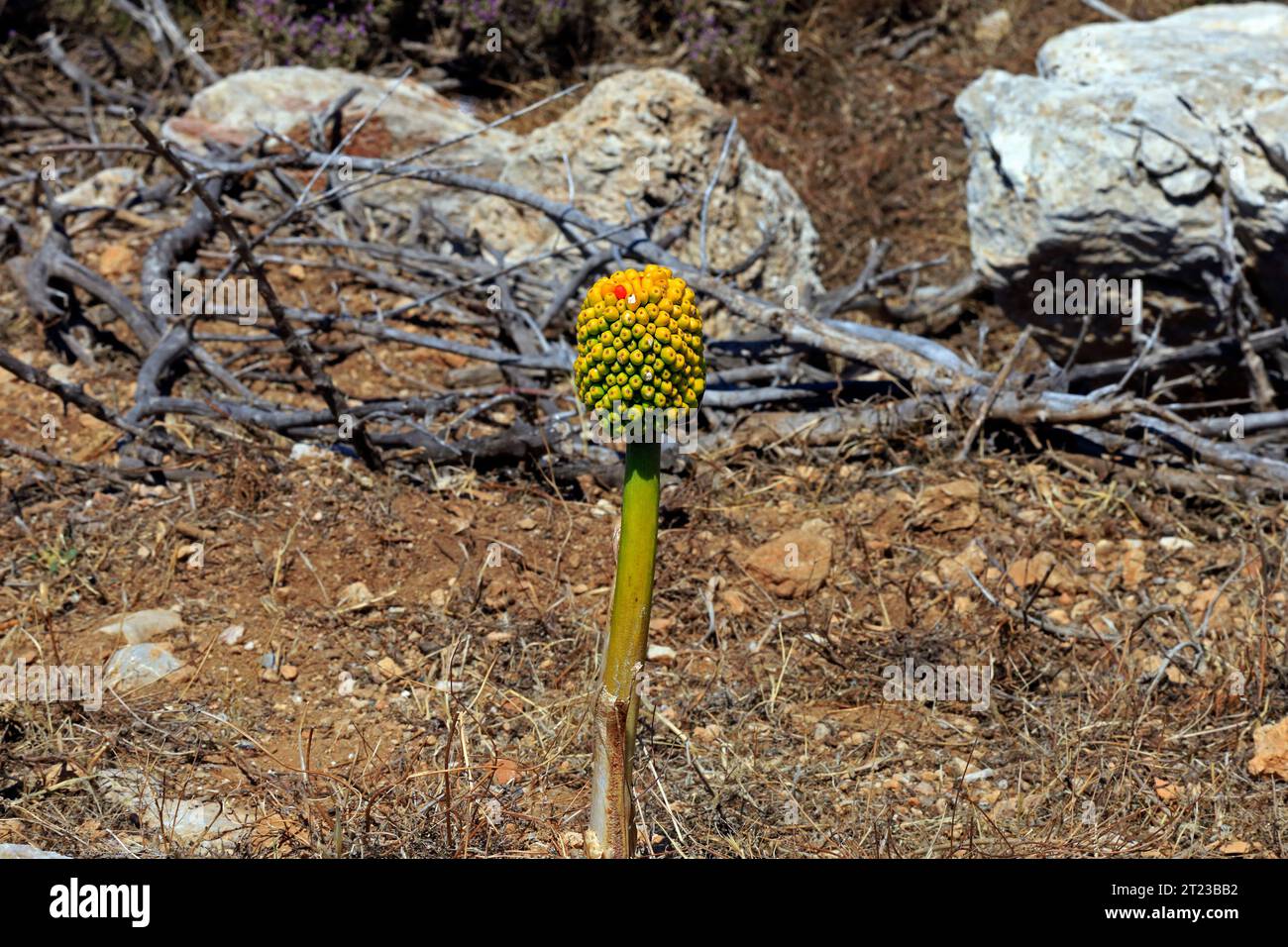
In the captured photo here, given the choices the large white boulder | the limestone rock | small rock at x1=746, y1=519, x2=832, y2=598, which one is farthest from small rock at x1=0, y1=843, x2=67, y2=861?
the large white boulder

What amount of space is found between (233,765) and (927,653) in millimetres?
1773

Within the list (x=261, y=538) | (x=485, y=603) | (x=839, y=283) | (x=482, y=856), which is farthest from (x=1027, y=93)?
(x=482, y=856)

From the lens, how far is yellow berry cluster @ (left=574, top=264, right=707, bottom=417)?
1925 millimetres

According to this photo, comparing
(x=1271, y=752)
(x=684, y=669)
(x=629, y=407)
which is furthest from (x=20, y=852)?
(x=1271, y=752)

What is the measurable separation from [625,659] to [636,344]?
52cm

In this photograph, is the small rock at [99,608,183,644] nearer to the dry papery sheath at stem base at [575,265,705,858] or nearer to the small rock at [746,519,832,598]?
the small rock at [746,519,832,598]

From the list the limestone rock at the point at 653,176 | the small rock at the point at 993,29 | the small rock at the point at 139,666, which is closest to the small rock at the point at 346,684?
the small rock at the point at 139,666

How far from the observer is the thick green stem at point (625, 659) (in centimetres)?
204

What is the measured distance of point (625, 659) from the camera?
2.10 m

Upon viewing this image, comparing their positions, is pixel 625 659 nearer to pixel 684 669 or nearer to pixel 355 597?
pixel 684 669

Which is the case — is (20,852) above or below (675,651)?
above

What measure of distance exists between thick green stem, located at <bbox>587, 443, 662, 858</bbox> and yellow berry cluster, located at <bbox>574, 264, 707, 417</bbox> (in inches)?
3.8

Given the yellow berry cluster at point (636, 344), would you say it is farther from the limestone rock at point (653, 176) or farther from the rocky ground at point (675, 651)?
the limestone rock at point (653, 176)

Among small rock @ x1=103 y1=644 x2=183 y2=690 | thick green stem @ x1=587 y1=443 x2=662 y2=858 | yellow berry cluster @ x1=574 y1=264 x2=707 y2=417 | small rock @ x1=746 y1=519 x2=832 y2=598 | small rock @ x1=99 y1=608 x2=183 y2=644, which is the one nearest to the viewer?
yellow berry cluster @ x1=574 y1=264 x2=707 y2=417
